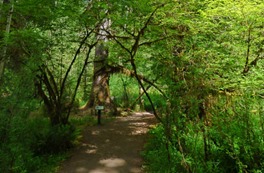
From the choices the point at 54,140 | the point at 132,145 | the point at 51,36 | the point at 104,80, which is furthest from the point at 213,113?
the point at 104,80

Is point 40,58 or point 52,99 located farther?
point 52,99

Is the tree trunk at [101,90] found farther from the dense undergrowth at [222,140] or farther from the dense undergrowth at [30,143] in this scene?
the dense undergrowth at [222,140]

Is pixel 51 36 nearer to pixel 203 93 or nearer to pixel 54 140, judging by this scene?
pixel 54 140

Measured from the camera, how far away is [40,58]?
664 centimetres

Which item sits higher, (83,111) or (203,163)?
(83,111)

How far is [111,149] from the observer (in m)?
7.39

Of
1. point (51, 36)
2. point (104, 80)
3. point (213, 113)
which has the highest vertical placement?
point (51, 36)

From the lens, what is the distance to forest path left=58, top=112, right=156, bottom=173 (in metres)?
6.23

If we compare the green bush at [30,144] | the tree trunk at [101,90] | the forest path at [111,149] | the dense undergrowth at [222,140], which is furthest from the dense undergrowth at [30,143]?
the tree trunk at [101,90]

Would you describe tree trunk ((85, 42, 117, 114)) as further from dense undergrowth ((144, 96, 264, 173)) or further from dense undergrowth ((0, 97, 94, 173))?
dense undergrowth ((144, 96, 264, 173))

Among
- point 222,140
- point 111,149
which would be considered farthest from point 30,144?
point 222,140

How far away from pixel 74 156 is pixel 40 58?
8.85 ft

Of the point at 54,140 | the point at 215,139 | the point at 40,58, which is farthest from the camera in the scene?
the point at 54,140

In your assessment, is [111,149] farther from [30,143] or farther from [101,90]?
[101,90]
